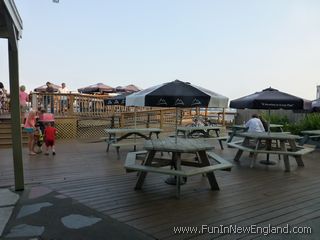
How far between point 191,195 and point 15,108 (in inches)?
115

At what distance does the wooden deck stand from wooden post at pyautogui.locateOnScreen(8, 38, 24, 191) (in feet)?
1.71

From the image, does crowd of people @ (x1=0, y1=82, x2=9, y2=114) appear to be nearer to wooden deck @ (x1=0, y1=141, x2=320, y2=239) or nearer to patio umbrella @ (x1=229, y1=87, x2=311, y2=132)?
wooden deck @ (x1=0, y1=141, x2=320, y2=239)

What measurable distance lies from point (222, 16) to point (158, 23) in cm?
382

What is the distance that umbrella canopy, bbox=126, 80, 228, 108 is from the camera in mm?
4480

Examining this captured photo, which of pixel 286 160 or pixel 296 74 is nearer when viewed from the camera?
pixel 286 160

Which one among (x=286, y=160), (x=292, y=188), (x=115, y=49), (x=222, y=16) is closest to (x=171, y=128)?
(x=222, y=16)

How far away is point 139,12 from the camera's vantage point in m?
16.8

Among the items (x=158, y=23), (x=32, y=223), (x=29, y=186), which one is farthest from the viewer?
(x=158, y=23)

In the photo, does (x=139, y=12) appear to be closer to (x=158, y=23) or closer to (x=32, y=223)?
(x=158, y=23)

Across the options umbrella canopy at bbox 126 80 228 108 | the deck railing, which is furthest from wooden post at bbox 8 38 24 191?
the deck railing

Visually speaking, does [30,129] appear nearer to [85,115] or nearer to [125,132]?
[125,132]

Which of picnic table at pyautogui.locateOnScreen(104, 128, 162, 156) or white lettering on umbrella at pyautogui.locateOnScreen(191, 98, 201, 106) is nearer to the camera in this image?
white lettering on umbrella at pyautogui.locateOnScreen(191, 98, 201, 106)

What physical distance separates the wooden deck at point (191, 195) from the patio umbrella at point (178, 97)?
1360 mm

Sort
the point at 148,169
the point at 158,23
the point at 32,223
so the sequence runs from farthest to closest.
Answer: the point at 158,23 → the point at 148,169 → the point at 32,223
